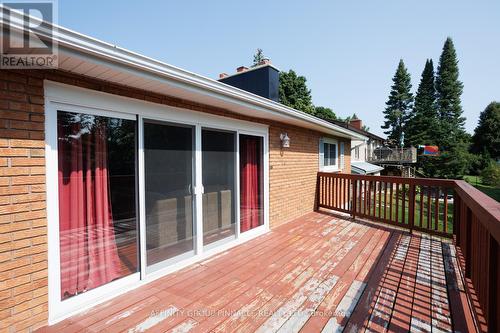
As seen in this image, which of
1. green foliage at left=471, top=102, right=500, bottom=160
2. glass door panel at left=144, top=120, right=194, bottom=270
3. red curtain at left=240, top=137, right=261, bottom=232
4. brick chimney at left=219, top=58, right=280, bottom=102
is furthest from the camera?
green foliage at left=471, top=102, right=500, bottom=160

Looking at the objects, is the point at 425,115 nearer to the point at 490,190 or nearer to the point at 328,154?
the point at 490,190

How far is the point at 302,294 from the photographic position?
256 centimetres

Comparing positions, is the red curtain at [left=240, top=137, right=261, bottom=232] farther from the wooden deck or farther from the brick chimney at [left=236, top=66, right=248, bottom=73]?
the brick chimney at [left=236, top=66, right=248, bottom=73]

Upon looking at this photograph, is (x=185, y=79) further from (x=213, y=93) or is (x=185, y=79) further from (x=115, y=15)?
(x=115, y=15)

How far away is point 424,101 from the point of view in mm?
31484

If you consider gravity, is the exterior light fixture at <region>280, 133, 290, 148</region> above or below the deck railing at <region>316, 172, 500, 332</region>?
above

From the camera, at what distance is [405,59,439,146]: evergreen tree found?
30.3 meters

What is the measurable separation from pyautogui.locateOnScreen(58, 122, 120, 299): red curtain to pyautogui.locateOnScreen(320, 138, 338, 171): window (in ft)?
19.3

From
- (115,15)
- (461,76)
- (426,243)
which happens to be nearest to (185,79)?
(115,15)

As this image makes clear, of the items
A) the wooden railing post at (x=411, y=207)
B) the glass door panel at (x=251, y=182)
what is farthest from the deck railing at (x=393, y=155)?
the glass door panel at (x=251, y=182)

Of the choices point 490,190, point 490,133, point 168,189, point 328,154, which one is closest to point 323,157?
point 328,154

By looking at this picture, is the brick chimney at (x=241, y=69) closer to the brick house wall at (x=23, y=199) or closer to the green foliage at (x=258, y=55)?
the brick house wall at (x=23, y=199)

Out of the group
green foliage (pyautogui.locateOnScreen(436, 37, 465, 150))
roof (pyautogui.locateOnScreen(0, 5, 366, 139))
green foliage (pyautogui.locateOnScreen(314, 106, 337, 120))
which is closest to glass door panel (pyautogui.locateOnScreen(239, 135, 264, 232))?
roof (pyautogui.locateOnScreen(0, 5, 366, 139))

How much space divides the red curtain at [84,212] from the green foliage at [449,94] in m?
38.0
